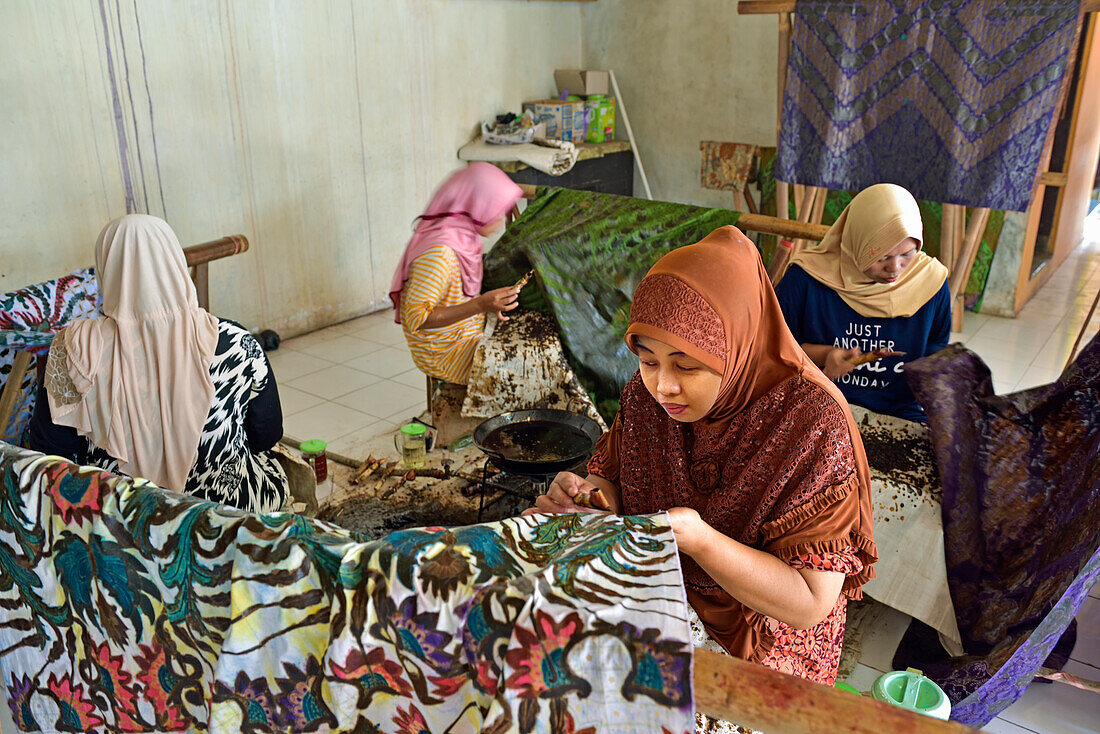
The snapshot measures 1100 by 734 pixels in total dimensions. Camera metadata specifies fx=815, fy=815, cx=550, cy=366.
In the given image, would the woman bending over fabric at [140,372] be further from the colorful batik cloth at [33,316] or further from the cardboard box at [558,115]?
the cardboard box at [558,115]

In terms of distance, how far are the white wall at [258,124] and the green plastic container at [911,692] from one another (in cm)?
409

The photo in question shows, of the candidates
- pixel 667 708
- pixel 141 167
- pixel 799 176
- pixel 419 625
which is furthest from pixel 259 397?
pixel 799 176

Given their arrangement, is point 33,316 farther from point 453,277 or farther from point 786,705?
point 786,705

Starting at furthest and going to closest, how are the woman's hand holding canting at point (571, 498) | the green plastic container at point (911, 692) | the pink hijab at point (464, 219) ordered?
the pink hijab at point (464, 219), the green plastic container at point (911, 692), the woman's hand holding canting at point (571, 498)

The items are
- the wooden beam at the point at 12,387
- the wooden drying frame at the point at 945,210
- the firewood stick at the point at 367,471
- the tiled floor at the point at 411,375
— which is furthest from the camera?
the wooden drying frame at the point at 945,210

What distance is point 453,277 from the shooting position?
3.50m

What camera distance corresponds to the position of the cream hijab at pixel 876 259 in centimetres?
259

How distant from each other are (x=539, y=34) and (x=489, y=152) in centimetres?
141

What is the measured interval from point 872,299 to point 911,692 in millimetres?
1257

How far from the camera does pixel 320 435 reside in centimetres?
403

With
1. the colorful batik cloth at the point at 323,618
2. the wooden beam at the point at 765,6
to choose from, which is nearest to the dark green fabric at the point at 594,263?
the wooden beam at the point at 765,6

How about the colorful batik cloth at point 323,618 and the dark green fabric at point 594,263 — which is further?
the dark green fabric at point 594,263

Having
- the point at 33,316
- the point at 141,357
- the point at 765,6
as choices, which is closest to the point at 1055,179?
the point at 765,6

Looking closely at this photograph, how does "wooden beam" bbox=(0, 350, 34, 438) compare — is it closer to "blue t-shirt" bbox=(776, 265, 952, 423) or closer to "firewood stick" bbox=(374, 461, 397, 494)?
"firewood stick" bbox=(374, 461, 397, 494)
